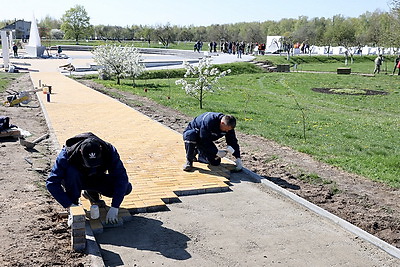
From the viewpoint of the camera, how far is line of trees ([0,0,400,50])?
128ft

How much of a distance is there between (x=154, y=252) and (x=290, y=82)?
24.5 m

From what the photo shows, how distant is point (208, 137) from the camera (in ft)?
24.0

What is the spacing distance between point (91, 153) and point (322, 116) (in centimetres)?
1156

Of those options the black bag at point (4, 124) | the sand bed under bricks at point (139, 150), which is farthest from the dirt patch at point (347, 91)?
the black bag at point (4, 124)

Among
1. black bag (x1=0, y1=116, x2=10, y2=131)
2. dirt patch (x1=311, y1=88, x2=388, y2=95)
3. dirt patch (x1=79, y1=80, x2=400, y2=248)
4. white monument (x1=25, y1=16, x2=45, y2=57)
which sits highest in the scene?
white monument (x1=25, y1=16, x2=45, y2=57)

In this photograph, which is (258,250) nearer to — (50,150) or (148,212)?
(148,212)

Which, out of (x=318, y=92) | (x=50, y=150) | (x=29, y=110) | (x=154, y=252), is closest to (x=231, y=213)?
(x=154, y=252)

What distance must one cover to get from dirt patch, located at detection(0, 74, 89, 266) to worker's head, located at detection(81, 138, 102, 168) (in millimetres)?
972

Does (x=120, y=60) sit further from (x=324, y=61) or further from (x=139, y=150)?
(x=324, y=61)

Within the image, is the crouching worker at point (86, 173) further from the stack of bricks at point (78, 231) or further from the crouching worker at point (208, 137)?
the crouching worker at point (208, 137)

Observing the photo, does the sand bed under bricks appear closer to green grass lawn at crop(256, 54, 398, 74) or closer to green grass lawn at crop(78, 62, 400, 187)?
green grass lawn at crop(78, 62, 400, 187)

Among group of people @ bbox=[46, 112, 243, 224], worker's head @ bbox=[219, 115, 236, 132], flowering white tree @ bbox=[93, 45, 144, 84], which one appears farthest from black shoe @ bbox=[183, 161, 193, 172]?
flowering white tree @ bbox=[93, 45, 144, 84]

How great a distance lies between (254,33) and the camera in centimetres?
7550

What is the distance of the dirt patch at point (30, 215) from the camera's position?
4441 millimetres
